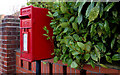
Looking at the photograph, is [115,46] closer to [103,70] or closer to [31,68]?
[103,70]

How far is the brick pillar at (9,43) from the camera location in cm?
282

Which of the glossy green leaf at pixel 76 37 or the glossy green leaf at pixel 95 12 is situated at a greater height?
the glossy green leaf at pixel 95 12

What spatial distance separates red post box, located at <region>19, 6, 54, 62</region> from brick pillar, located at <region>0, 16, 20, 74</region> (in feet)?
4.69

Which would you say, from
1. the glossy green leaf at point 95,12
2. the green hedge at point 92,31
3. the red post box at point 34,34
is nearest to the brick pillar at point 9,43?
the red post box at point 34,34

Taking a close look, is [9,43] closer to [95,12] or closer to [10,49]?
[10,49]

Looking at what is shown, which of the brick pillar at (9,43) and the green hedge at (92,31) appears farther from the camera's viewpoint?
the brick pillar at (9,43)

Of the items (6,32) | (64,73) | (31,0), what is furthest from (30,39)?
(6,32)

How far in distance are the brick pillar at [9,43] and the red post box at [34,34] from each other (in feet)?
4.69

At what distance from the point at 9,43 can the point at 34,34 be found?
171cm

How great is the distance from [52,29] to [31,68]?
1.18 metres

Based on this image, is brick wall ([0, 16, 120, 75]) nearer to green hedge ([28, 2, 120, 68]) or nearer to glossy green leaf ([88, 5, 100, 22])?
green hedge ([28, 2, 120, 68])

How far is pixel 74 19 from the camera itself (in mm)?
1266

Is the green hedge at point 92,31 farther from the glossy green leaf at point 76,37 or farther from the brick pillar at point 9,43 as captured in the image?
the brick pillar at point 9,43

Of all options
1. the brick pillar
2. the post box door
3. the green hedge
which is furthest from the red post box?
the brick pillar
